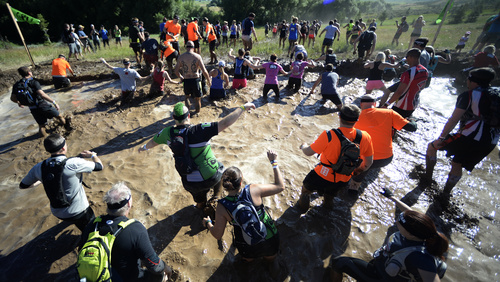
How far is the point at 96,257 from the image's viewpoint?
1798mm

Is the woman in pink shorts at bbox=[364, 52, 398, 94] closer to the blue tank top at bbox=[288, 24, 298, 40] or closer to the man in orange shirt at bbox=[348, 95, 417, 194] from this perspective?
the man in orange shirt at bbox=[348, 95, 417, 194]

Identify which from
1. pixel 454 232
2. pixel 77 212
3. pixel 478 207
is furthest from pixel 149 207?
pixel 478 207

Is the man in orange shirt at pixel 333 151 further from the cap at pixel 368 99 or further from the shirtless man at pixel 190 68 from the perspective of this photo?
the shirtless man at pixel 190 68

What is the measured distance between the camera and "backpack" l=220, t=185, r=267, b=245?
7.27 ft

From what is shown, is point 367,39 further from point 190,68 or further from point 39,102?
point 39,102

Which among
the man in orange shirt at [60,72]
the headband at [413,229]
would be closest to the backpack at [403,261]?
the headband at [413,229]

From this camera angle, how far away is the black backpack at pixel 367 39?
33.8 ft

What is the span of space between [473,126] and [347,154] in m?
2.16

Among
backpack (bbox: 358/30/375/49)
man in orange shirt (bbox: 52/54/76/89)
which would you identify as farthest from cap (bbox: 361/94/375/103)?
man in orange shirt (bbox: 52/54/76/89)

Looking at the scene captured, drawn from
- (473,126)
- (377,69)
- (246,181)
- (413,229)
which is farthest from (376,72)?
(413,229)

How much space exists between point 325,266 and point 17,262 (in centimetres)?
415

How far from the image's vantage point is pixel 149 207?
3.83 m

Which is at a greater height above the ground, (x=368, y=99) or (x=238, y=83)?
(x=368, y=99)

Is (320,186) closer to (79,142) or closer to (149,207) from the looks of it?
(149,207)
